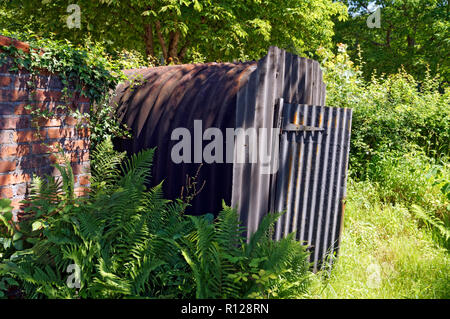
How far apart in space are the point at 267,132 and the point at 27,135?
7.41 feet

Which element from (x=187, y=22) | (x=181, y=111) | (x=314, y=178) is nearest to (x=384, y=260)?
(x=314, y=178)

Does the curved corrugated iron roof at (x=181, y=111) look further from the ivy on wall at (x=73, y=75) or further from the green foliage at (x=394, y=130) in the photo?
the green foliage at (x=394, y=130)

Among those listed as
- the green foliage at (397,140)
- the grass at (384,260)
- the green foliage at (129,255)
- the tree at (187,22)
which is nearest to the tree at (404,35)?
the tree at (187,22)

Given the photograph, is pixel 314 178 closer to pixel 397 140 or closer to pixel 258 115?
pixel 258 115

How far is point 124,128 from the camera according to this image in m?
4.64

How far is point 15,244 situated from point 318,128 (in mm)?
3136

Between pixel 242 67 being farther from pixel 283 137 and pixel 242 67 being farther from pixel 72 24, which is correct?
pixel 72 24

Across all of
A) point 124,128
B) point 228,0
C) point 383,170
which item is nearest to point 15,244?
point 124,128

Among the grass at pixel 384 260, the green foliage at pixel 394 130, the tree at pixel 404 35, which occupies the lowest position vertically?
the grass at pixel 384 260

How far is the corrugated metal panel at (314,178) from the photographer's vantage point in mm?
3844

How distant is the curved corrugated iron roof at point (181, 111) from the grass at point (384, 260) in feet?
4.80

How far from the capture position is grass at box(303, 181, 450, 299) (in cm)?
387

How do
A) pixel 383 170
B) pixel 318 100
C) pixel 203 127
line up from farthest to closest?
pixel 383 170 < pixel 318 100 < pixel 203 127

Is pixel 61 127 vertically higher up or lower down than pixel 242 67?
lower down
